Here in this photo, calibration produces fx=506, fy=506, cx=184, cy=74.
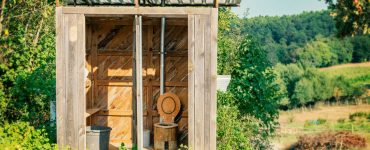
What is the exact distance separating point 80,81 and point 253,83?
7844mm

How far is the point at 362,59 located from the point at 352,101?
1529cm

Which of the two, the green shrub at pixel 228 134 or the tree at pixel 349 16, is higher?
the tree at pixel 349 16

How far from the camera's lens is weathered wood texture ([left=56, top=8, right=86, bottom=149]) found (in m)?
7.75

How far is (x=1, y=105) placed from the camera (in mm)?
12102

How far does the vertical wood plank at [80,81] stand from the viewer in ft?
25.5

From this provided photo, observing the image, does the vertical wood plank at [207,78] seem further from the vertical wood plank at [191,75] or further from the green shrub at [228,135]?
the green shrub at [228,135]

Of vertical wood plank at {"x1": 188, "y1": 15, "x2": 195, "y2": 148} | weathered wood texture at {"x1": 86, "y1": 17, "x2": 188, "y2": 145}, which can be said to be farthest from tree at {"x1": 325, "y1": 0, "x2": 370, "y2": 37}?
vertical wood plank at {"x1": 188, "y1": 15, "x2": 195, "y2": 148}

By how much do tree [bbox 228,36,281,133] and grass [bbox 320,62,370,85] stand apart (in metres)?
44.0

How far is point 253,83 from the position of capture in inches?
582

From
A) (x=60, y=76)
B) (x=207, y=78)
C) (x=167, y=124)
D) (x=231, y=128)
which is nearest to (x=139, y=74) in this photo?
(x=207, y=78)

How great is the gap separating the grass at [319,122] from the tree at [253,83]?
21.4m

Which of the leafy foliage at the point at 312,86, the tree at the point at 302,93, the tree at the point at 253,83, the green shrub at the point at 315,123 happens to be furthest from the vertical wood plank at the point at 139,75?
the tree at the point at 302,93

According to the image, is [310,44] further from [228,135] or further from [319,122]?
[228,135]

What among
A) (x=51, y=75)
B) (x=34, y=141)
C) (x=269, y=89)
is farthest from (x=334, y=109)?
(x=34, y=141)
